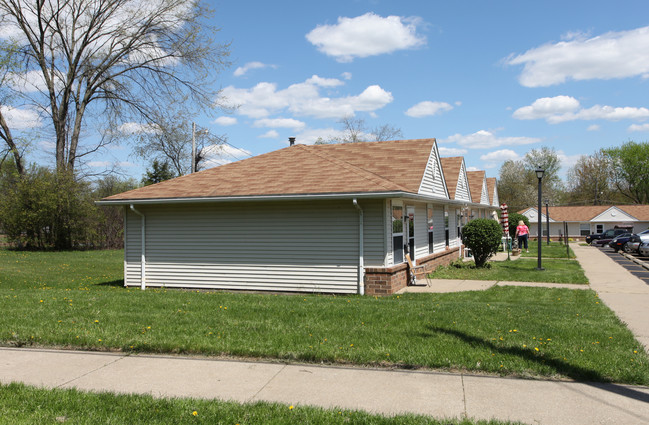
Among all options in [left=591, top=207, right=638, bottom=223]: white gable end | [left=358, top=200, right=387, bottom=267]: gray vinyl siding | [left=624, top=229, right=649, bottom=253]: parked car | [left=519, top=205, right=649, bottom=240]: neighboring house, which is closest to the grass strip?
[left=358, top=200, right=387, bottom=267]: gray vinyl siding

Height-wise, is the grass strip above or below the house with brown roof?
below

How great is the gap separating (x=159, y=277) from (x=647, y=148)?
82866mm

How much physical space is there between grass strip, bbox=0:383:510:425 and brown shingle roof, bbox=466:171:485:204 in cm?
2625

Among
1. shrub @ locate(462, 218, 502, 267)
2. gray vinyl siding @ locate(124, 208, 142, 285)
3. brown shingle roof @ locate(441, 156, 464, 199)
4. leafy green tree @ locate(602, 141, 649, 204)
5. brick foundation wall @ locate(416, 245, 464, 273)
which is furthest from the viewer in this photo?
leafy green tree @ locate(602, 141, 649, 204)

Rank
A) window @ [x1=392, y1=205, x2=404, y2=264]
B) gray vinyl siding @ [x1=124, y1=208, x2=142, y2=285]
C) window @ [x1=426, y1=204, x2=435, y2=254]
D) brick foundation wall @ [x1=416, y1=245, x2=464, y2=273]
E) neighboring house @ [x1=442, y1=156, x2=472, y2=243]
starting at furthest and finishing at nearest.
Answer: neighboring house @ [x1=442, y1=156, x2=472, y2=243], window @ [x1=426, y1=204, x2=435, y2=254], brick foundation wall @ [x1=416, y1=245, x2=464, y2=273], gray vinyl siding @ [x1=124, y1=208, x2=142, y2=285], window @ [x1=392, y1=205, x2=404, y2=264]

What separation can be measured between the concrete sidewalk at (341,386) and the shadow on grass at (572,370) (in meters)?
0.03

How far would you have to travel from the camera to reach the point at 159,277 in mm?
14398

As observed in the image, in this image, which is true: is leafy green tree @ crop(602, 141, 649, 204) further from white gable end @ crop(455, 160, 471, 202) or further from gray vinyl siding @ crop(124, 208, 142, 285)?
gray vinyl siding @ crop(124, 208, 142, 285)

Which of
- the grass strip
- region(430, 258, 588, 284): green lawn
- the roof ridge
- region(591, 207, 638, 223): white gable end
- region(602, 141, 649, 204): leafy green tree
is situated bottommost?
region(430, 258, 588, 284): green lawn

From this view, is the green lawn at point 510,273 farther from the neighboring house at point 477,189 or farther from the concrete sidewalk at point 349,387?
the concrete sidewalk at point 349,387

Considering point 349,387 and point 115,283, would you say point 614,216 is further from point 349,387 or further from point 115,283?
point 349,387

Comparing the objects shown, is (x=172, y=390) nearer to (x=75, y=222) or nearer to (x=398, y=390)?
(x=398, y=390)

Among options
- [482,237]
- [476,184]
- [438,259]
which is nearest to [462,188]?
[482,237]

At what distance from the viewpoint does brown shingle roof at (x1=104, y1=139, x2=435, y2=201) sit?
42.5ft
